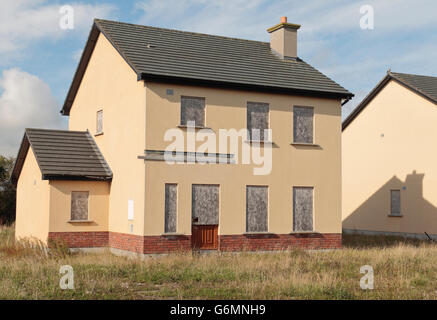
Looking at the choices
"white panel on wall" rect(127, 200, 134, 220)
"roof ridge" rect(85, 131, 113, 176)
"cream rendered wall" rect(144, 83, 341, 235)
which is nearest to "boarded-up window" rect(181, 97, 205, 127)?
"cream rendered wall" rect(144, 83, 341, 235)

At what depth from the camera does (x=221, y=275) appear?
15531mm

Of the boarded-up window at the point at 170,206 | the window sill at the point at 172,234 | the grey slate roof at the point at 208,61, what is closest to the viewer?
the window sill at the point at 172,234

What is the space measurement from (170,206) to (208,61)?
5.73m

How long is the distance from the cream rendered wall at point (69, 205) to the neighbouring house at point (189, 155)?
0.12 feet

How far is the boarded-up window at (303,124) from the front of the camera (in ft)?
73.8

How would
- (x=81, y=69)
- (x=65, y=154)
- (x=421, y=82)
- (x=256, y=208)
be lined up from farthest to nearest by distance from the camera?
(x=421, y=82), (x=81, y=69), (x=65, y=154), (x=256, y=208)

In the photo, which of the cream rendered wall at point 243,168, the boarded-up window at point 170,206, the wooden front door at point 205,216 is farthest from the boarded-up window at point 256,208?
the boarded-up window at point 170,206

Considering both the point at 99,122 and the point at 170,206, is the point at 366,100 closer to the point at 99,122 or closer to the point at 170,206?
the point at 99,122

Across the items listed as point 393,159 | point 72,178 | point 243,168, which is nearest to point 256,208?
point 243,168

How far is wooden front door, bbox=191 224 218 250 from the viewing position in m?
20.4

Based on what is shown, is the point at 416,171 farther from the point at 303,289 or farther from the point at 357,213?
the point at 303,289

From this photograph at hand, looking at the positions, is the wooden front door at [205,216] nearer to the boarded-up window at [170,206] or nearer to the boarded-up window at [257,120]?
the boarded-up window at [170,206]

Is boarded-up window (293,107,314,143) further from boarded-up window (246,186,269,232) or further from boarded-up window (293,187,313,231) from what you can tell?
boarded-up window (246,186,269,232)
